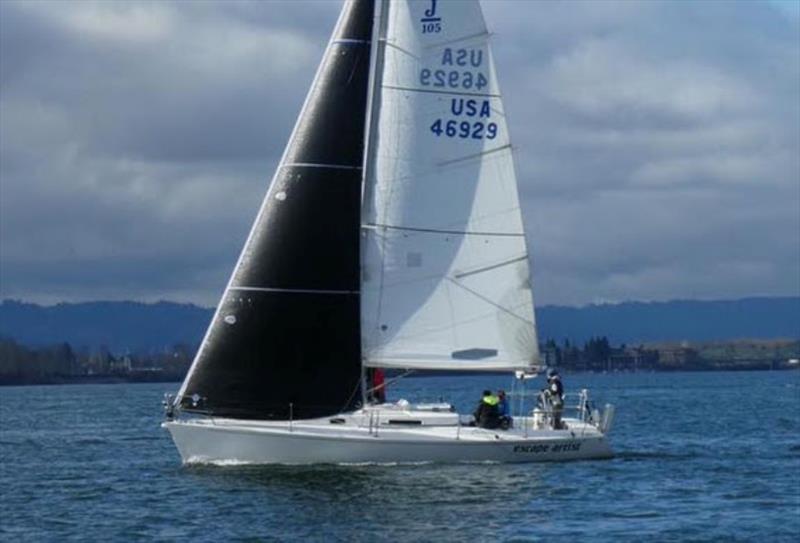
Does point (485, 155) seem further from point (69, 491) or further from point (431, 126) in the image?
point (69, 491)

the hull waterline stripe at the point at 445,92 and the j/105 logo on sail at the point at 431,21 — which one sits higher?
the j/105 logo on sail at the point at 431,21

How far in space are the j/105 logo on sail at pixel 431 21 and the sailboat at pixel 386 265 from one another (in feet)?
0.15

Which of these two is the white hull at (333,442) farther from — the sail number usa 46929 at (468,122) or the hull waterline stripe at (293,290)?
the sail number usa 46929 at (468,122)

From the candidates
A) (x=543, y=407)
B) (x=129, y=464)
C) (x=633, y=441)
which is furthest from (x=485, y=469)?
(x=633, y=441)

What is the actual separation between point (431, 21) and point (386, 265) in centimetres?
508

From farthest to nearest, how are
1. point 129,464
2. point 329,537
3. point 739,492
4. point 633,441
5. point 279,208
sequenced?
1. point 633,441
2. point 129,464
3. point 279,208
4. point 739,492
5. point 329,537

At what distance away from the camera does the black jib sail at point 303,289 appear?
130ft

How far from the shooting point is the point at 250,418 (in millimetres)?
39438

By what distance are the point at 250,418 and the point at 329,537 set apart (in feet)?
29.0

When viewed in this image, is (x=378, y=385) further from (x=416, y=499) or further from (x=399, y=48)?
(x=399, y=48)

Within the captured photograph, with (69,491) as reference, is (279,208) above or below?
above


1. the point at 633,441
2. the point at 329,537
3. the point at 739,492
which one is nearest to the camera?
the point at 329,537

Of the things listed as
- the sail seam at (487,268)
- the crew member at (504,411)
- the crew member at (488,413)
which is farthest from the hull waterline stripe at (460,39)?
the crew member at (504,411)

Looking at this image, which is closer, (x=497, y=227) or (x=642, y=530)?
(x=642, y=530)
